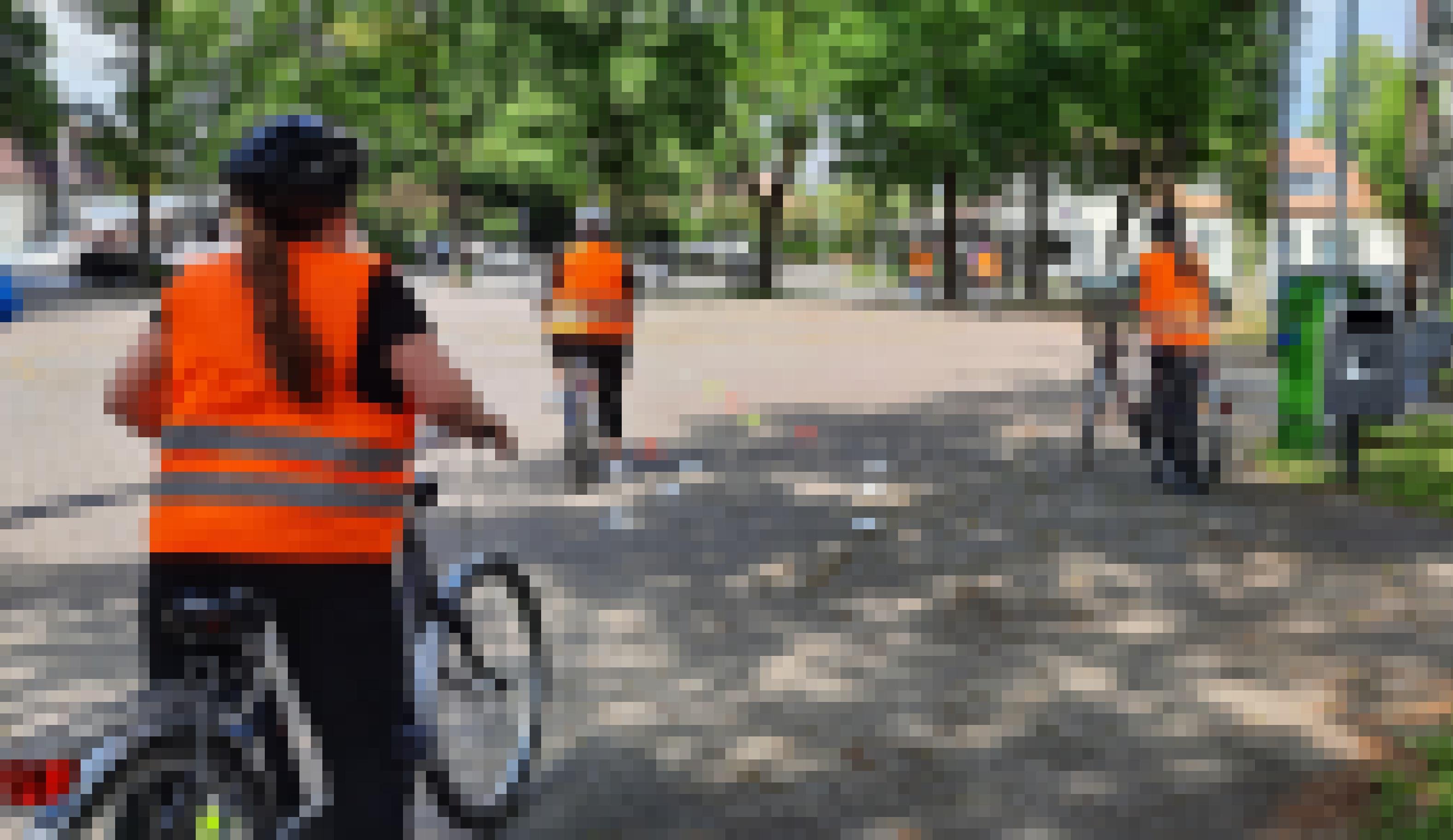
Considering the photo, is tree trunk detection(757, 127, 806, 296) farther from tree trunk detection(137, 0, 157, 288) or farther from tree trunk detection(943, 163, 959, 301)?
tree trunk detection(137, 0, 157, 288)

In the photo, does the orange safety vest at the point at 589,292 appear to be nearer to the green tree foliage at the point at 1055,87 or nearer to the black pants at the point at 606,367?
the black pants at the point at 606,367

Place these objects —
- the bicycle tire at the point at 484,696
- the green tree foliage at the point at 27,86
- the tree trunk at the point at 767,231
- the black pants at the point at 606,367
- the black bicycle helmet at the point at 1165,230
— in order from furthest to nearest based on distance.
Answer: the tree trunk at the point at 767,231 < the green tree foliage at the point at 27,86 < the black pants at the point at 606,367 < the black bicycle helmet at the point at 1165,230 < the bicycle tire at the point at 484,696

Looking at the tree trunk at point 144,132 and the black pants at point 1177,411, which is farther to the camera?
the tree trunk at point 144,132

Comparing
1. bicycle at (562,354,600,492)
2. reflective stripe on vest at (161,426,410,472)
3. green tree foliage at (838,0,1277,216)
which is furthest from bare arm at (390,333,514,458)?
green tree foliage at (838,0,1277,216)

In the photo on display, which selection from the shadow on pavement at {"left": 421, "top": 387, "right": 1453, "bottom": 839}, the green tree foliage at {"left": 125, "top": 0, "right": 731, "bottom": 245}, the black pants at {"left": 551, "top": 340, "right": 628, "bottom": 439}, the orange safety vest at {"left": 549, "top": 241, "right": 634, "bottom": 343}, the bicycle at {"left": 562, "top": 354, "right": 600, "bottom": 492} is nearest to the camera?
the shadow on pavement at {"left": 421, "top": 387, "right": 1453, "bottom": 839}

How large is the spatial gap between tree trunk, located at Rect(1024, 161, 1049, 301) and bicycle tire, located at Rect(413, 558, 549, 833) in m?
36.9

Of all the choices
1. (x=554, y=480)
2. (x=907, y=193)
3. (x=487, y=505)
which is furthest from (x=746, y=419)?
(x=907, y=193)

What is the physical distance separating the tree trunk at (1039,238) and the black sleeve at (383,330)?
38179 millimetres

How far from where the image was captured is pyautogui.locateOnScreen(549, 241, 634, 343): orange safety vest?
10.4 meters

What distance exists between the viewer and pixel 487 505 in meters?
10.2

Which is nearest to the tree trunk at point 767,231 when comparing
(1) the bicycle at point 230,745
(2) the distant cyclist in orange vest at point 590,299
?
(2) the distant cyclist in orange vest at point 590,299

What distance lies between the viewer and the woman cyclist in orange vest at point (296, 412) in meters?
3.15

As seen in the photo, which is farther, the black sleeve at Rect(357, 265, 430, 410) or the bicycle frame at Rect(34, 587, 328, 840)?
the black sleeve at Rect(357, 265, 430, 410)

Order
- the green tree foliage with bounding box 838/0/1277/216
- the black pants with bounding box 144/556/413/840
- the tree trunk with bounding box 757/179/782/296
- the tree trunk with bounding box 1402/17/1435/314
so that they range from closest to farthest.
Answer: the black pants with bounding box 144/556/413/840
the tree trunk with bounding box 1402/17/1435/314
the green tree foliage with bounding box 838/0/1277/216
the tree trunk with bounding box 757/179/782/296
